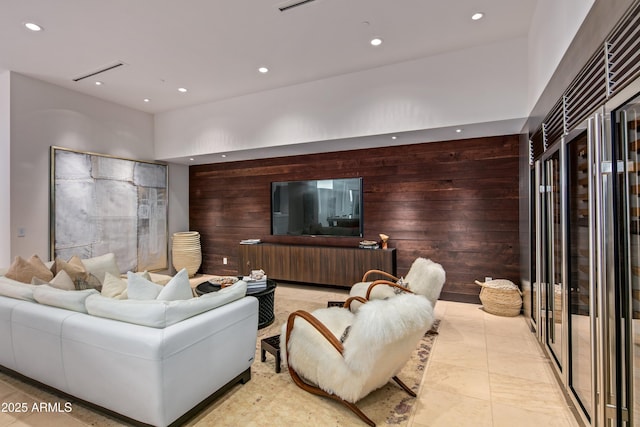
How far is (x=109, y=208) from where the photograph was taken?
215 inches

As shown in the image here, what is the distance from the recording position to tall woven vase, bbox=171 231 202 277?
21.1 ft

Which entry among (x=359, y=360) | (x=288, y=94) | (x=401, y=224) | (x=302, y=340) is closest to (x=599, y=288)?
(x=359, y=360)

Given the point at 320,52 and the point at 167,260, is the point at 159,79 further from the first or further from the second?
the point at 167,260

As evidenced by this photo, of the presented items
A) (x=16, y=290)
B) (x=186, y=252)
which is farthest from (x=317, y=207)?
(x=16, y=290)

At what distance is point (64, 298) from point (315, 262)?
3.57m

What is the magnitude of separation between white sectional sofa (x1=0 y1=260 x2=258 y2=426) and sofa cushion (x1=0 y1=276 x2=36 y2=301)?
0.03 m

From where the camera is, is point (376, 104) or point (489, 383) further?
point (376, 104)

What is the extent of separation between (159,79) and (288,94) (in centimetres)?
187

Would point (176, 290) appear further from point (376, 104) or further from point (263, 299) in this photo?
point (376, 104)

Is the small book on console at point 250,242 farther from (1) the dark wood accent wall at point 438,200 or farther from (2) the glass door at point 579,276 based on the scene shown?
(2) the glass door at point 579,276

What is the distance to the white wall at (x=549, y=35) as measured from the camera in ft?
6.67

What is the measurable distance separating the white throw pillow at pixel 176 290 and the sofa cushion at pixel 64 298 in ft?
1.59

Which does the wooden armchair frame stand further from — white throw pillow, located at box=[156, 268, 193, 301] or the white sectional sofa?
white throw pillow, located at box=[156, 268, 193, 301]

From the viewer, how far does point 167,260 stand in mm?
6547
